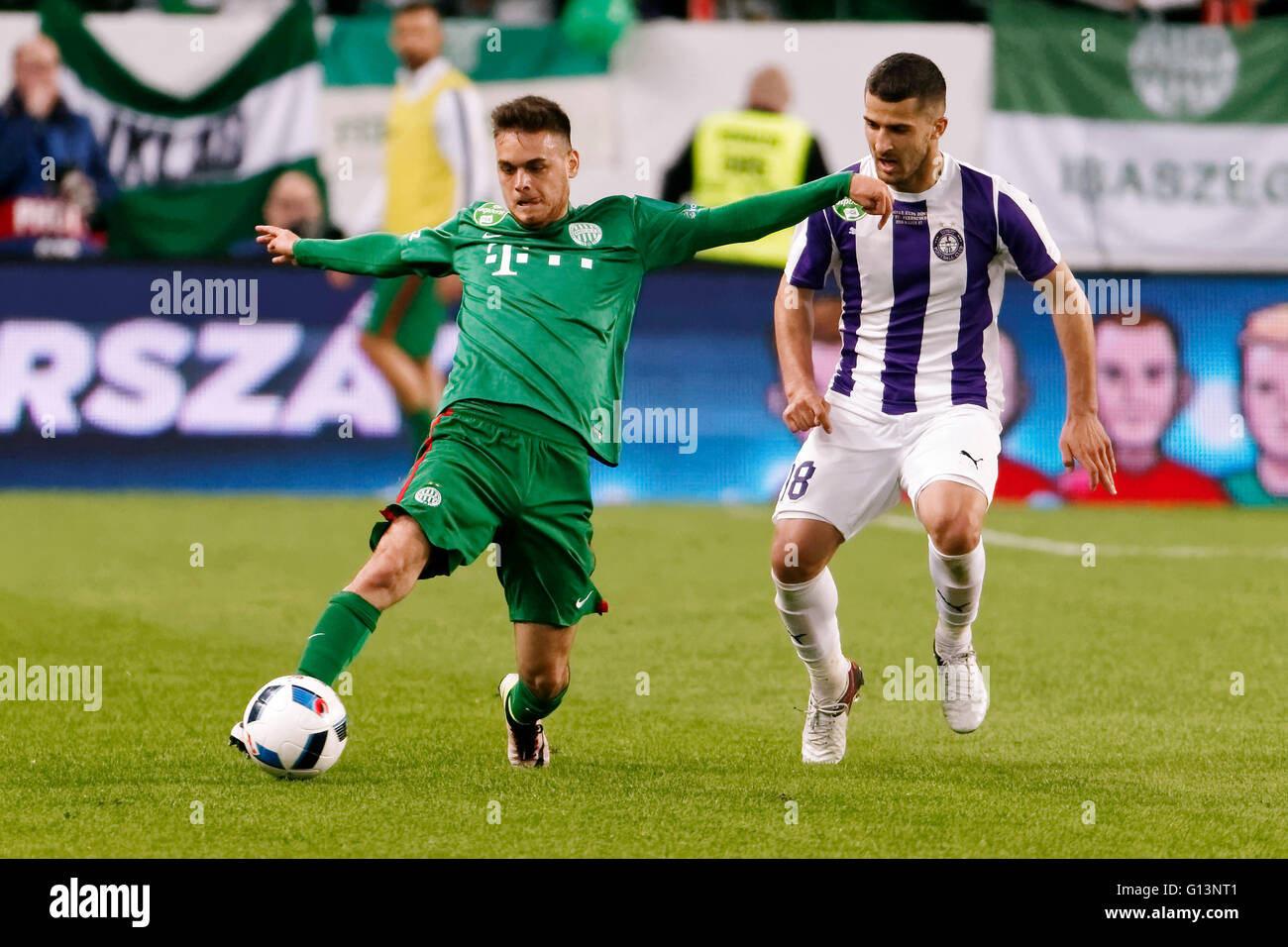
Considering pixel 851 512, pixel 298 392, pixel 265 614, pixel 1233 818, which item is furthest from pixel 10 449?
pixel 1233 818

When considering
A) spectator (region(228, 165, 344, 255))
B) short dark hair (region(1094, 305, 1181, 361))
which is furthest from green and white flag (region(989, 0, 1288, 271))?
spectator (region(228, 165, 344, 255))

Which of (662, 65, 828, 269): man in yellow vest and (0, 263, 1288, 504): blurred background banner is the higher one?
(662, 65, 828, 269): man in yellow vest

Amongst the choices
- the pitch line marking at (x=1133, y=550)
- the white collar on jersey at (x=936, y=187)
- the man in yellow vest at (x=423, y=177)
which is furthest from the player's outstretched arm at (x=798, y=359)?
the man in yellow vest at (x=423, y=177)

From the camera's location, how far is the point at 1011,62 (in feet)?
53.8

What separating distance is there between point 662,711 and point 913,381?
4.83ft

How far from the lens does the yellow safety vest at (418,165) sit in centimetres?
1256

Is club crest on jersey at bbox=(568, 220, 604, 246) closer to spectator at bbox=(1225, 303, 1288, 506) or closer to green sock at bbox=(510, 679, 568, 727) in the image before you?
green sock at bbox=(510, 679, 568, 727)

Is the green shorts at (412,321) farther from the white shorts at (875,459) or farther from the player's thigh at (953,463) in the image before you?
the player's thigh at (953,463)

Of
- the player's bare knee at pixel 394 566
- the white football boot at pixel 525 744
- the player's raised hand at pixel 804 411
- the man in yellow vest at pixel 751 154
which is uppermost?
the man in yellow vest at pixel 751 154

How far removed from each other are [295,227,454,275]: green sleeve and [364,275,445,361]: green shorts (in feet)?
19.9

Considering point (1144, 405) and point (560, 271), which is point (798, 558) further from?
point (1144, 405)

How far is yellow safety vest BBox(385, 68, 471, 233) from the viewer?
12.6 meters

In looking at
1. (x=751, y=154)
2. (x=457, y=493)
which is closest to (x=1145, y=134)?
(x=751, y=154)

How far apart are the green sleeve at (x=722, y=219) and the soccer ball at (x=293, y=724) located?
157 centimetres
